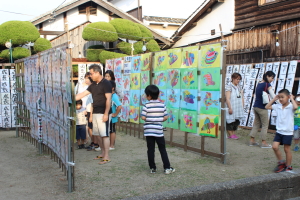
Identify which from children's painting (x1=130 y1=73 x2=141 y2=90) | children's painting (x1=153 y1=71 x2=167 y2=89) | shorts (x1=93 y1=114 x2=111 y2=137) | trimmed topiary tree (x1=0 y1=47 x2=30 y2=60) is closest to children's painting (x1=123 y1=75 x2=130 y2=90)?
children's painting (x1=130 y1=73 x2=141 y2=90)

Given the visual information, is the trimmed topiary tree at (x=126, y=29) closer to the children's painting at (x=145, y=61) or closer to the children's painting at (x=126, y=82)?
the children's painting at (x=126, y=82)

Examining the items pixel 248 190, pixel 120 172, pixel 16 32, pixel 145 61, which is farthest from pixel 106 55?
pixel 248 190

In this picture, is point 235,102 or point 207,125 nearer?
point 207,125

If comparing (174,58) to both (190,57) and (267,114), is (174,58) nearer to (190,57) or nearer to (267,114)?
(190,57)

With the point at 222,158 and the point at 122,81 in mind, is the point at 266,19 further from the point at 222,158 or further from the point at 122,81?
the point at 222,158

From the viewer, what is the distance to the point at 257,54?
12.9m

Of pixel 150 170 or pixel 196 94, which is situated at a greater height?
pixel 196 94

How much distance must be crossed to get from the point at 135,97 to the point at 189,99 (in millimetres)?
2899

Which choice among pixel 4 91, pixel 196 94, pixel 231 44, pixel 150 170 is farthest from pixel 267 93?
pixel 4 91

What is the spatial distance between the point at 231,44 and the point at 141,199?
1151 centimetres

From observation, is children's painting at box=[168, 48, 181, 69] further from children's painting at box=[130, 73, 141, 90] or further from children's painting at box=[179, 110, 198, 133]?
children's painting at box=[130, 73, 141, 90]

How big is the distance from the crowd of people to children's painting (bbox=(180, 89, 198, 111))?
1.47 metres

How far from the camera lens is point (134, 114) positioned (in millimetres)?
10203

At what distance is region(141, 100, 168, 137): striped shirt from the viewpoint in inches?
234
